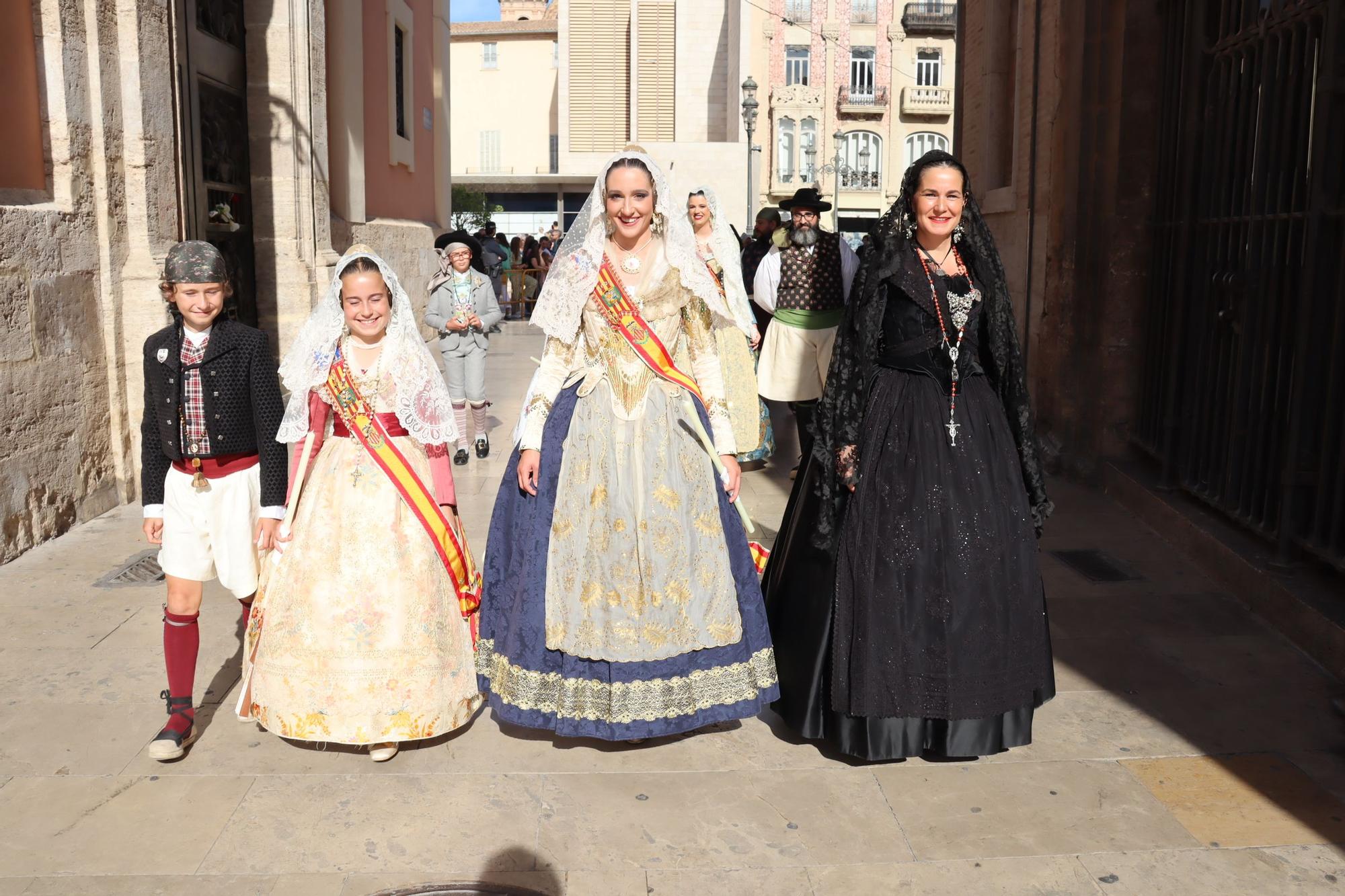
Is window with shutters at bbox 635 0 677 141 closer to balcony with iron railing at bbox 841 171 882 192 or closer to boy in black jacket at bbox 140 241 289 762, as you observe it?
balcony with iron railing at bbox 841 171 882 192

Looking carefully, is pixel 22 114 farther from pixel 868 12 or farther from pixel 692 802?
pixel 868 12

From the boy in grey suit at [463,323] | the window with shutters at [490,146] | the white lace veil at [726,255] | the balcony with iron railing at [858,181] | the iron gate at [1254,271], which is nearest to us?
the iron gate at [1254,271]

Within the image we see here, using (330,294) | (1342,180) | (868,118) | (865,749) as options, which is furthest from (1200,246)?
(868,118)

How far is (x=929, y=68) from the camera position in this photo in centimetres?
4822

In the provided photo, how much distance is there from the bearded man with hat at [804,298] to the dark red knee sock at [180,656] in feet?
14.6

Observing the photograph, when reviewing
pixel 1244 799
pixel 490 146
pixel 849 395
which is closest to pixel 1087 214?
pixel 849 395

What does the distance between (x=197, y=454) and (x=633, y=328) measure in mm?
1488

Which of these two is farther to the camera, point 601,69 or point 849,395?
point 601,69

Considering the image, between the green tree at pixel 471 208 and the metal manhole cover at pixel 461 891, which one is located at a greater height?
the green tree at pixel 471 208

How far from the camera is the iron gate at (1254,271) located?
5227mm

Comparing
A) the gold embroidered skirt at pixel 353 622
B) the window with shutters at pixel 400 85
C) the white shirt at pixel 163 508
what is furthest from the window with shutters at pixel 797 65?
the gold embroidered skirt at pixel 353 622

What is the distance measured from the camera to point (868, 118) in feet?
156

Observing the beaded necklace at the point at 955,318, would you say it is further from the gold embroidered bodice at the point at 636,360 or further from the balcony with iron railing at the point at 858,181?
the balcony with iron railing at the point at 858,181

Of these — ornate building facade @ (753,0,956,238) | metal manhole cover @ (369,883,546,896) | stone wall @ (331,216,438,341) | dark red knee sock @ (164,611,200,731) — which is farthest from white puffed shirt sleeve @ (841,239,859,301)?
ornate building facade @ (753,0,956,238)
